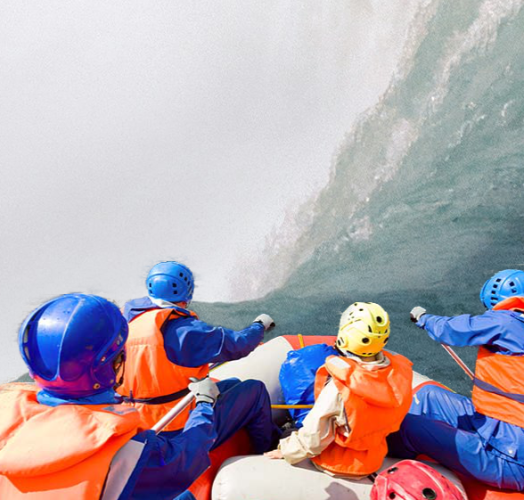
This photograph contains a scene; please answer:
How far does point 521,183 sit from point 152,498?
753cm

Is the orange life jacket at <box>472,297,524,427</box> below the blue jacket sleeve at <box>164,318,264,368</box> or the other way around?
below

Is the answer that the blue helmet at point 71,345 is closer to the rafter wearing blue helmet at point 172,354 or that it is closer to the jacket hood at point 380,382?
the rafter wearing blue helmet at point 172,354

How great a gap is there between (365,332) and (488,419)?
99 cm

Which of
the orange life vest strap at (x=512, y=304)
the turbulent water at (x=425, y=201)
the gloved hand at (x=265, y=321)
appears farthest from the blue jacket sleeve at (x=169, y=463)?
the turbulent water at (x=425, y=201)

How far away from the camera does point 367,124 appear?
48.1 ft

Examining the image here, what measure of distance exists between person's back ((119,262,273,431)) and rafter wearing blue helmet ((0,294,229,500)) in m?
0.67

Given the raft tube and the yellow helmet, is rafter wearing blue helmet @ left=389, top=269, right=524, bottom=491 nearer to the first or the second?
the raft tube

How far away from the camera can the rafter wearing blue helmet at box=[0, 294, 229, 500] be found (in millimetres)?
1246

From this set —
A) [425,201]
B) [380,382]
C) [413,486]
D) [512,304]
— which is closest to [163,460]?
[413,486]

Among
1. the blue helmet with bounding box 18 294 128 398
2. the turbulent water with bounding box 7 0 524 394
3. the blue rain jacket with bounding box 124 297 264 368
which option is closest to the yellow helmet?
the blue rain jacket with bounding box 124 297 264 368

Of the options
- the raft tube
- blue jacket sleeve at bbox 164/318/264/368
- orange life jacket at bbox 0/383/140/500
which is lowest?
the raft tube

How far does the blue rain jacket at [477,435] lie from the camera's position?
241 cm

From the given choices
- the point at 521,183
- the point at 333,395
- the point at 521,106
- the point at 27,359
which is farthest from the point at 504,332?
the point at 521,106

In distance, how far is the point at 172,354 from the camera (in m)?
2.42
